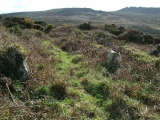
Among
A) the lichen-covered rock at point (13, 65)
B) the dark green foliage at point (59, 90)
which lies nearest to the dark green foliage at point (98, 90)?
the dark green foliage at point (59, 90)

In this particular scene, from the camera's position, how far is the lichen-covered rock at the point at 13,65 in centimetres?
904

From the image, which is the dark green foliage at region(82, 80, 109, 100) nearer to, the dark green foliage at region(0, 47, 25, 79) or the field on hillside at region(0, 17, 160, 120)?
the field on hillside at region(0, 17, 160, 120)

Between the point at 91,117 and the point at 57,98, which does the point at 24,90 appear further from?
the point at 91,117

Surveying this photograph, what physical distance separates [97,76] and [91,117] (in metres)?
3.84

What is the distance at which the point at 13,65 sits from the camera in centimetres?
922

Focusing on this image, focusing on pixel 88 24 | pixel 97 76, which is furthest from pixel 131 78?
pixel 88 24

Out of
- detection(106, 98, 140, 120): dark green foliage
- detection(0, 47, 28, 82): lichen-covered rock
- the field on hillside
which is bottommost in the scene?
detection(106, 98, 140, 120): dark green foliage

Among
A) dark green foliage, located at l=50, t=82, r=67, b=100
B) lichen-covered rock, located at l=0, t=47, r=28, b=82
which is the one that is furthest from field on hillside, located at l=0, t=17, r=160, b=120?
lichen-covered rock, located at l=0, t=47, r=28, b=82

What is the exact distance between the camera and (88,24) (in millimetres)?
35125

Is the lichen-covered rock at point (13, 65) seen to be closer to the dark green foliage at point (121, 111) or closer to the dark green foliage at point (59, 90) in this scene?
the dark green foliage at point (59, 90)

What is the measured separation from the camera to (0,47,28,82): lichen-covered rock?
9039 mm

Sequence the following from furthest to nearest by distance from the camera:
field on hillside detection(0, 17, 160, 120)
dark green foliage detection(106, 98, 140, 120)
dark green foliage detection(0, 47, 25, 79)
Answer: dark green foliage detection(0, 47, 25, 79)
dark green foliage detection(106, 98, 140, 120)
field on hillside detection(0, 17, 160, 120)

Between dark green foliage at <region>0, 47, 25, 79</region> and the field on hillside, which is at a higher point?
dark green foliage at <region>0, 47, 25, 79</region>

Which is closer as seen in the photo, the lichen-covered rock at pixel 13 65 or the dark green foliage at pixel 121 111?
the dark green foliage at pixel 121 111
